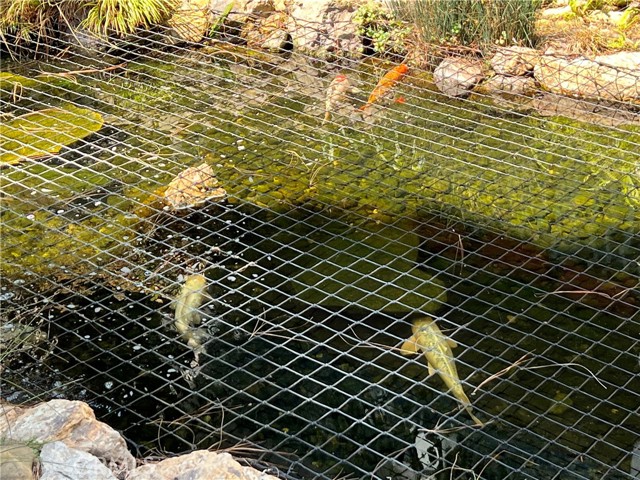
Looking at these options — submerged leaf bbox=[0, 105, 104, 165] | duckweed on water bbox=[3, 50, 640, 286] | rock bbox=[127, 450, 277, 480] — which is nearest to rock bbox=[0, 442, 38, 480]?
rock bbox=[127, 450, 277, 480]

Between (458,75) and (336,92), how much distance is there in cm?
83

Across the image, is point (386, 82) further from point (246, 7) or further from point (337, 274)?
point (337, 274)

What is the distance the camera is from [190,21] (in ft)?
21.4

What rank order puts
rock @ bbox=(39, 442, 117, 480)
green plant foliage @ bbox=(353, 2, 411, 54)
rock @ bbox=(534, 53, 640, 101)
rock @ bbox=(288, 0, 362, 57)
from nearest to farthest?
rock @ bbox=(39, 442, 117, 480), rock @ bbox=(534, 53, 640, 101), green plant foliage @ bbox=(353, 2, 411, 54), rock @ bbox=(288, 0, 362, 57)

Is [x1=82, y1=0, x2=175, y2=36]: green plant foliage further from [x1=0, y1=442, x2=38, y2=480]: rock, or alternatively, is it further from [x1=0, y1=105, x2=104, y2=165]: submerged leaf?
[x1=0, y1=442, x2=38, y2=480]: rock

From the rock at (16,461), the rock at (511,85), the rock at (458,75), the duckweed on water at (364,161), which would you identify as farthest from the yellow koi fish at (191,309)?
the rock at (511,85)

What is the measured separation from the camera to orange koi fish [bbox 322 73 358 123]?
17.6ft

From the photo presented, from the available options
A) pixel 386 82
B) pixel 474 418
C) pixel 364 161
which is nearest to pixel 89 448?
pixel 474 418

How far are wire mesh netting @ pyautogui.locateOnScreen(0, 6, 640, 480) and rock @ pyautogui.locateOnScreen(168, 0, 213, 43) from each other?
94 centimetres

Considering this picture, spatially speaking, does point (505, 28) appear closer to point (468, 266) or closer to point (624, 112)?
point (624, 112)

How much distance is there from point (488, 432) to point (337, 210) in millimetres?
1583

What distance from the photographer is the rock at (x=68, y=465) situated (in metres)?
2.29

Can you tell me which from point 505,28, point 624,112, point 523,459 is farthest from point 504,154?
point 523,459

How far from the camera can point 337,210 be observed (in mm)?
4383
